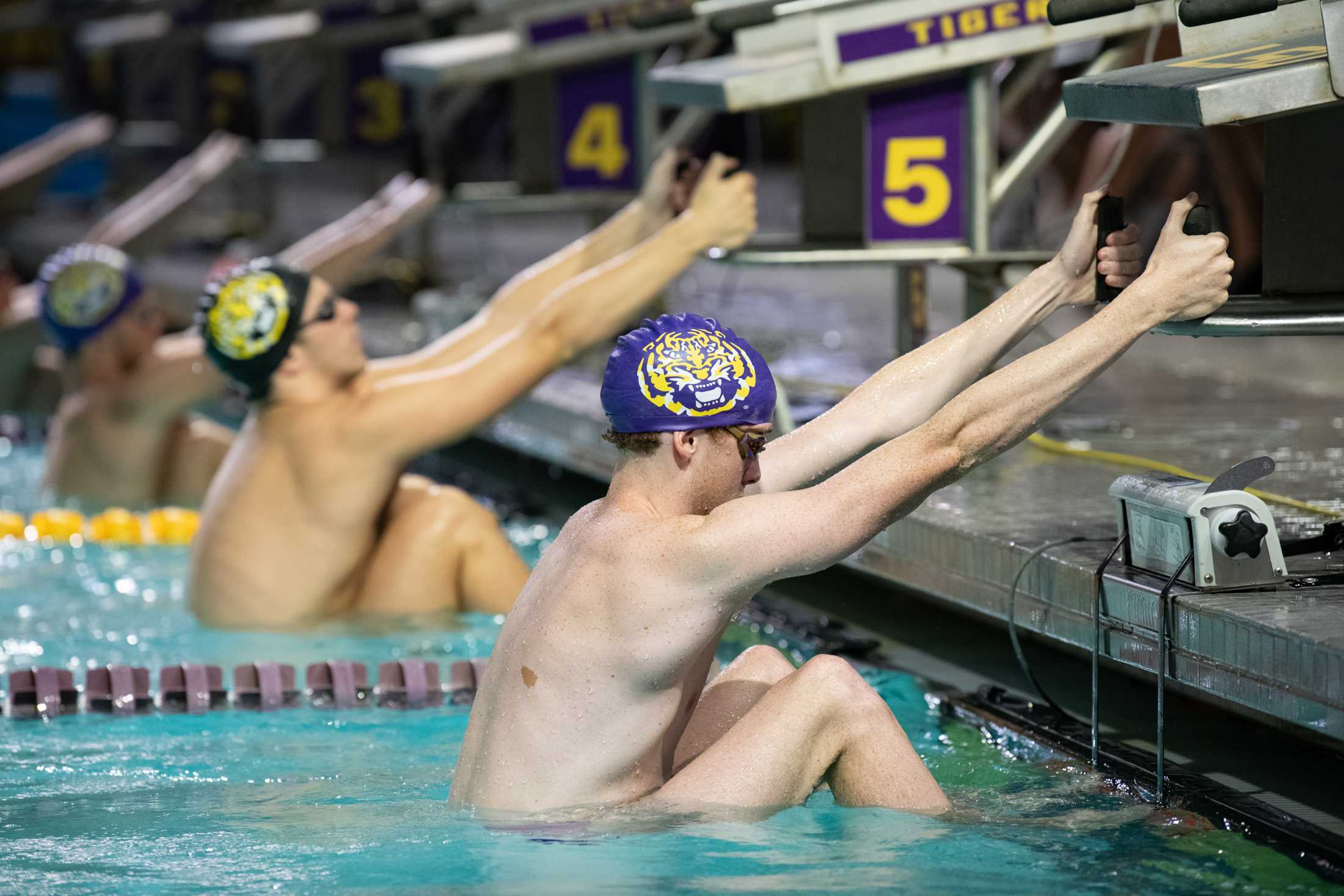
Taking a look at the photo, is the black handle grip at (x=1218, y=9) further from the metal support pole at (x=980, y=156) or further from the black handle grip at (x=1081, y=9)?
the metal support pole at (x=980, y=156)

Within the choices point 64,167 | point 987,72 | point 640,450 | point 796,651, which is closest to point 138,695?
point 796,651

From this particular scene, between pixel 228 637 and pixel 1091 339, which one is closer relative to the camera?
pixel 1091 339

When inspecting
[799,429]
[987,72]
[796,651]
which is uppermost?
[987,72]

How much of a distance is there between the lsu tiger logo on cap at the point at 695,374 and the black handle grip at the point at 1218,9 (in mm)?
937

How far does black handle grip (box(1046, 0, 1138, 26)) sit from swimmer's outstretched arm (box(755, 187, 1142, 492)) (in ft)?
1.05

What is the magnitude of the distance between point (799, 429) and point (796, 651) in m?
1.65

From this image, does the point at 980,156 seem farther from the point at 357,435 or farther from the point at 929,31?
the point at 357,435

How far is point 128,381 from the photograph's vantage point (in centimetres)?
679

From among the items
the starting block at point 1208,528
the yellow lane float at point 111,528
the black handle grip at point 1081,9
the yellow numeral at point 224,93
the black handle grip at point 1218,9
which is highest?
the yellow numeral at point 224,93

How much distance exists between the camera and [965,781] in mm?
3686

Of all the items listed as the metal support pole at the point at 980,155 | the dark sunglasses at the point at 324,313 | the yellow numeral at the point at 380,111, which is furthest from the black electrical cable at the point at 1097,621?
the yellow numeral at the point at 380,111

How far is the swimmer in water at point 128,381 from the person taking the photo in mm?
6781

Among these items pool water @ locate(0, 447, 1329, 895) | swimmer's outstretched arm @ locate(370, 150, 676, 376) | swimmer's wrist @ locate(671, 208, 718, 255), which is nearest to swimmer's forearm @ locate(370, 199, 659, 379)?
swimmer's outstretched arm @ locate(370, 150, 676, 376)

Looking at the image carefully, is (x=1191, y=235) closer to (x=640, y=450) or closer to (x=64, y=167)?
(x=640, y=450)
